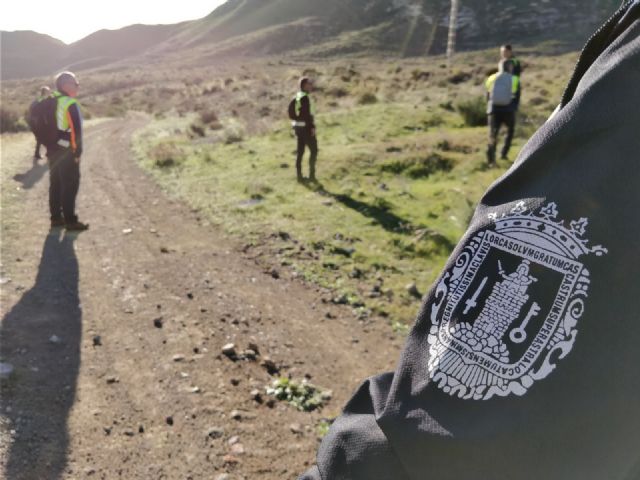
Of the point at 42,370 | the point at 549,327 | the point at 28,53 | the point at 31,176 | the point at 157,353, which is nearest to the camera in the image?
the point at 549,327

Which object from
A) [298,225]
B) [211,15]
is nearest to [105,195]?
[298,225]

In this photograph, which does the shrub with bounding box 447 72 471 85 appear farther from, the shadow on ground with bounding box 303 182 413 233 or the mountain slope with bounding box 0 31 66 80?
the mountain slope with bounding box 0 31 66 80

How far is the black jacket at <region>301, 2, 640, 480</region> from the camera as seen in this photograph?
77 cm

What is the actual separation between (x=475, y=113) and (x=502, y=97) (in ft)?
19.4

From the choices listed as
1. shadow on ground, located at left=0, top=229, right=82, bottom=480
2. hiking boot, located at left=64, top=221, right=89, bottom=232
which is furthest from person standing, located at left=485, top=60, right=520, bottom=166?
shadow on ground, located at left=0, top=229, right=82, bottom=480

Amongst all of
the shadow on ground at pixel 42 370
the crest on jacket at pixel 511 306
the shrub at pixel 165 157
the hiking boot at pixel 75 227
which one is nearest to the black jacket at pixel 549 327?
the crest on jacket at pixel 511 306

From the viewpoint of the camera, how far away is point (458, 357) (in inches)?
34.0

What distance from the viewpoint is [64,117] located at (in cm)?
712

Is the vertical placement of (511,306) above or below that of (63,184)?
above

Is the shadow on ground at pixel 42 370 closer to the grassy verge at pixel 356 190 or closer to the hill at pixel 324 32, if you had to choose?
the grassy verge at pixel 356 190

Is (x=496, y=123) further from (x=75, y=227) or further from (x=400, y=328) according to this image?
(x=75, y=227)

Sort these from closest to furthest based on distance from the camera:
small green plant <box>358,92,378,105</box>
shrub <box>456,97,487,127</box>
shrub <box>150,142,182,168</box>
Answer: shrub <box>150,142,182,168</box>
shrub <box>456,97,487,127</box>
small green plant <box>358,92,378,105</box>

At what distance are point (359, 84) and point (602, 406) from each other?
30.6m

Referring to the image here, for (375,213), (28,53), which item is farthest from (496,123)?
(28,53)
